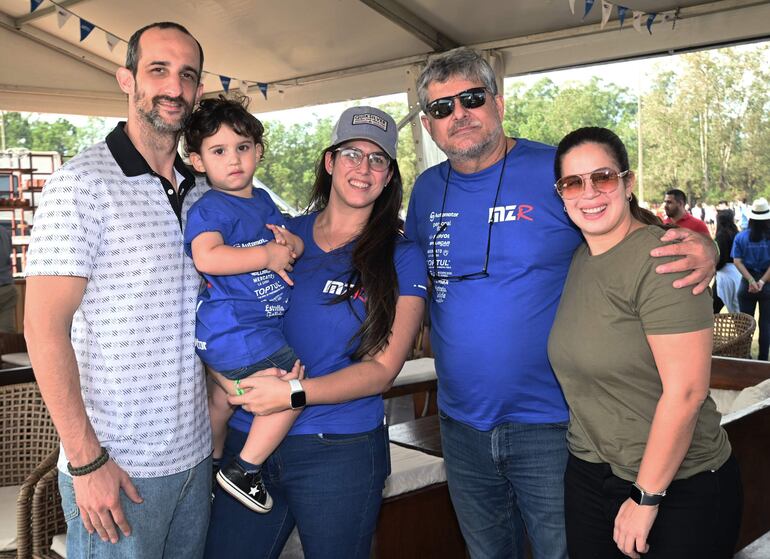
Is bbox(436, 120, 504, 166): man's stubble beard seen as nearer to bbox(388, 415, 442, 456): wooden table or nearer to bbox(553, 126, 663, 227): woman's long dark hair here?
bbox(553, 126, 663, 227): woman's long dark hair

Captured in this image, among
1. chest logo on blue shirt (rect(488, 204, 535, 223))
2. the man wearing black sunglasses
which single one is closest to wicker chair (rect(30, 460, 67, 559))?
the man wearing black sunglasses

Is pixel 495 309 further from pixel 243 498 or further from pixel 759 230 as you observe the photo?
pixel 759 230

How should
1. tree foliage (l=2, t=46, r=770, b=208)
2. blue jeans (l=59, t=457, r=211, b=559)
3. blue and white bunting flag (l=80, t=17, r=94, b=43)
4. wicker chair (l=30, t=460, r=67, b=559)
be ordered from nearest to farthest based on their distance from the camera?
blue jeans (l=59, t=457, r=211, b=559), wicker chair (l=30, t=460, r=67, b=559), blue and white bunting flag (l=80, t=17, r=94, b=43), tree foliage (l=2, t=46, r=770, b=208)

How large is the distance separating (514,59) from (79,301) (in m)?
6.67

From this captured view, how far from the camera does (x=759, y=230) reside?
7.95 meters

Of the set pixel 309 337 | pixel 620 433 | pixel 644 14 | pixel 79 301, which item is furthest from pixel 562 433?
pixel 644 14

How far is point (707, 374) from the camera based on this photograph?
5.44 ft

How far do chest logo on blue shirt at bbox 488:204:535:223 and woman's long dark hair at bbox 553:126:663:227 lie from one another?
0.61 ft

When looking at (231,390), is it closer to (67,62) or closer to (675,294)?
(675,294)

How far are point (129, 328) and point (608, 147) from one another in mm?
1191

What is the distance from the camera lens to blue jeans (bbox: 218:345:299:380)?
1926mm

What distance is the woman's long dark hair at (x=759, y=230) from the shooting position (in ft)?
25.9

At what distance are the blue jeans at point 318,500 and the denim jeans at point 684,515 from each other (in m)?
0.55

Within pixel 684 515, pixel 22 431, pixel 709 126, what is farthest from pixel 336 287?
pixel 709 126
